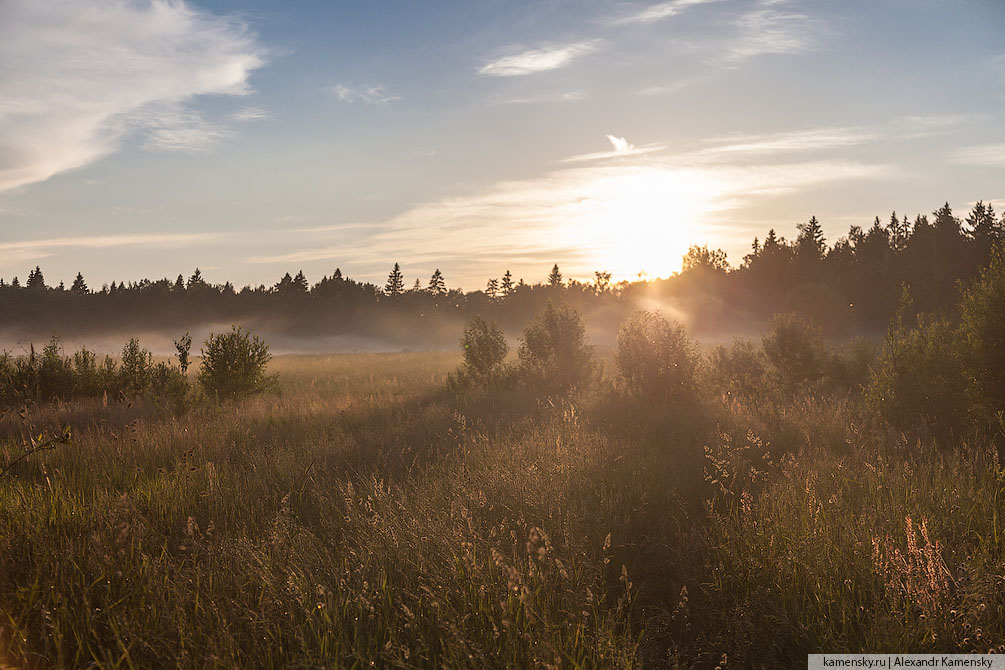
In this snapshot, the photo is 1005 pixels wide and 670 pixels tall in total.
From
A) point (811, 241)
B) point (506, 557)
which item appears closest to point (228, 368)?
point (506, 557)

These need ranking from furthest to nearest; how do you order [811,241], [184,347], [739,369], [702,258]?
1. [702,258]
2. [811,241]
3. [739,369]
4. [184,347]

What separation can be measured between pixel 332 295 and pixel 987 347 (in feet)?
255

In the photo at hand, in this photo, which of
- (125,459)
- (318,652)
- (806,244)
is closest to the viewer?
(318,652)

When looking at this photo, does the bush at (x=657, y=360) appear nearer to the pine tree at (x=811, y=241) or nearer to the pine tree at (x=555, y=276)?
the pine tree at (x=811, y=241)

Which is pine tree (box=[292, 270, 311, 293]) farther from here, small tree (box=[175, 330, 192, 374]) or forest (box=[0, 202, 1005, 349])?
small tree (box=[175, 330, 192, 374])

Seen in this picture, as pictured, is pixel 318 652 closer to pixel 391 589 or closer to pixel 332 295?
pixel 391 589

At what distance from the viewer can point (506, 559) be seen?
347 cm

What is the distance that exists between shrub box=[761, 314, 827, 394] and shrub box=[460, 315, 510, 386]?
6.75 meters

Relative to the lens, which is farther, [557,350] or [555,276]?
[555,276]

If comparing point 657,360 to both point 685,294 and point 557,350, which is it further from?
point 685,294

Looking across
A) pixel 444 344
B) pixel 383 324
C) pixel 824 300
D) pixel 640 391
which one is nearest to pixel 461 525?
pixel 640 391

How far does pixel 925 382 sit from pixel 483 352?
9.89 metres

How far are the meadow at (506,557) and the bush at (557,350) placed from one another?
7.59 m

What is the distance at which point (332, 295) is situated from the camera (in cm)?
7812
